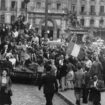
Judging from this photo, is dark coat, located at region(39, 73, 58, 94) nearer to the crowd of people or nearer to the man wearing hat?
the man wearing hat

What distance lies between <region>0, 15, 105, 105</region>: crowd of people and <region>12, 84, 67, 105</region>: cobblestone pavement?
81 centimetres

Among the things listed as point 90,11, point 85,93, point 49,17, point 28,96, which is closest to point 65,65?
point 28,96

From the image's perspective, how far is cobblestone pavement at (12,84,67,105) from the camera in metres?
18.6

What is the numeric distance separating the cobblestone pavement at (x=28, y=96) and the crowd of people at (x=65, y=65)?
31.7 inches

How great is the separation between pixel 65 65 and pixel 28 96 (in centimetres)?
232

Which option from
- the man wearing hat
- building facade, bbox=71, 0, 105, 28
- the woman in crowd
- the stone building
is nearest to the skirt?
the woman in crowd

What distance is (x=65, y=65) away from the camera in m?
21.4

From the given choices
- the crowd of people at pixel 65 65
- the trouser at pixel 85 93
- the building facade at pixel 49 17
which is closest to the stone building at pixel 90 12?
the building facade at pixel 49 17

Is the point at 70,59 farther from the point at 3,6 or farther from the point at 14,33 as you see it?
the point at 3,6

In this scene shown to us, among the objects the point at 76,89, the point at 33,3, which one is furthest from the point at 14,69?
the point at 33,3

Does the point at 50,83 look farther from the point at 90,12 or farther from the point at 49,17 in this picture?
the point at 90,12

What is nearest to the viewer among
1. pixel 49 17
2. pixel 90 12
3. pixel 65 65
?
pixel 65 65

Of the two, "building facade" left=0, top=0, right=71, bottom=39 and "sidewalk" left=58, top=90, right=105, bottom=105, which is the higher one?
"building facade" left=0, top=0, right=71, bottom=39

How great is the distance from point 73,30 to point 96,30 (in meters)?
18.3
